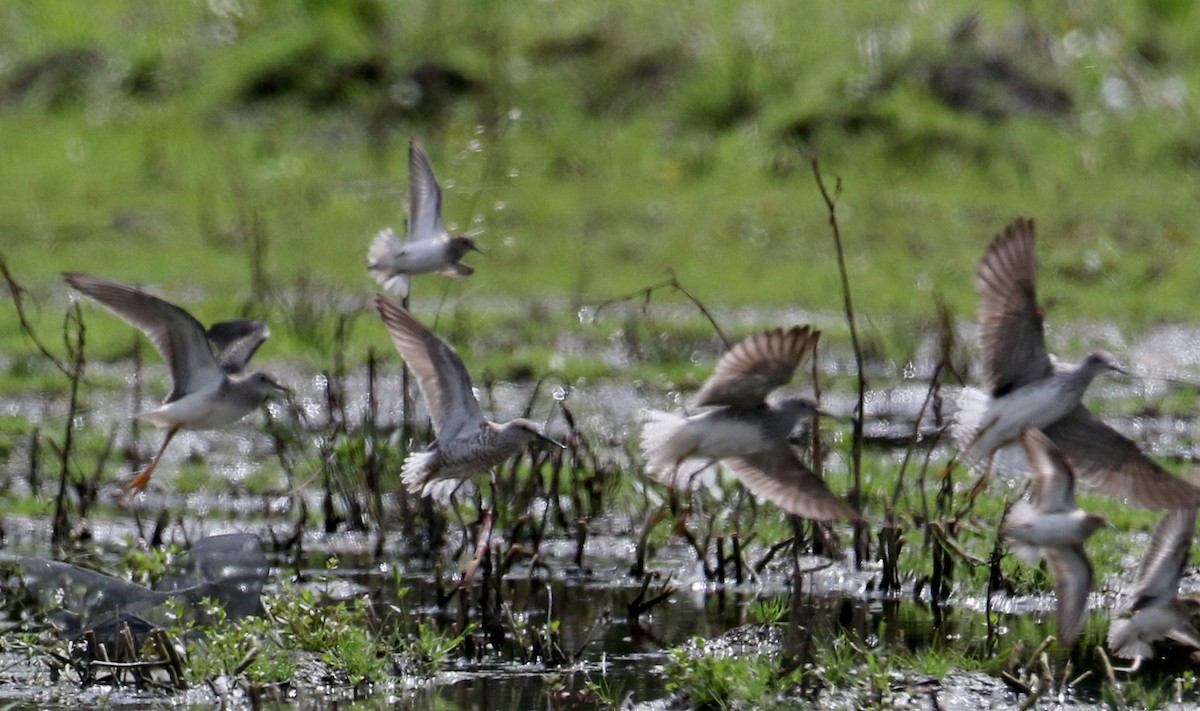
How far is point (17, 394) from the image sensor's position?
12469 millimetres

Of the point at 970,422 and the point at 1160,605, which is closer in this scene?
the point at 1160,605

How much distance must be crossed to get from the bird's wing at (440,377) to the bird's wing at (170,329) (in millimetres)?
1087

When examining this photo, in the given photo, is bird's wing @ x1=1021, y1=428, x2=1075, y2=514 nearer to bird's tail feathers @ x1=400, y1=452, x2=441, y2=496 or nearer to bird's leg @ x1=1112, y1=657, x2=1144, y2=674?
bird's leg @ x1=1112, y1=657, x2=1144, y2=674

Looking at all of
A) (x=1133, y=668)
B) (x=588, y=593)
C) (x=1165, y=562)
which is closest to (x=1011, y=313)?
(x=1165, y=562)

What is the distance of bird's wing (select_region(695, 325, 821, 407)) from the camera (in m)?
6.37

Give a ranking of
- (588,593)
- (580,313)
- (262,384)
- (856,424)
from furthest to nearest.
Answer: (580,313), (262,384), (588,593), (856,424)

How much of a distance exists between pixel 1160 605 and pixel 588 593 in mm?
2585

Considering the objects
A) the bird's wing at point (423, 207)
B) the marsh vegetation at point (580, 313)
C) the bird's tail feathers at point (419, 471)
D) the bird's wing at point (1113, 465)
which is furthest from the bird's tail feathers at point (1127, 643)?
the bird's wing at point (423, 207)

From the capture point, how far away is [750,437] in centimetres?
698

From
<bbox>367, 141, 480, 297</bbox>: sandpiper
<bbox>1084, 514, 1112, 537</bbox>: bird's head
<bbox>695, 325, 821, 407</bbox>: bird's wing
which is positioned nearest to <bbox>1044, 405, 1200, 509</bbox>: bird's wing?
<bbox>1084, 514, 1112, 537</bbox>: bird's head

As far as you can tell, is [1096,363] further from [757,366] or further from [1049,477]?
[757,366]

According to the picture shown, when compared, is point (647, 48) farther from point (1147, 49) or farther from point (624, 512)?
point (624, 512)

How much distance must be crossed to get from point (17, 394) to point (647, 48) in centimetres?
1037

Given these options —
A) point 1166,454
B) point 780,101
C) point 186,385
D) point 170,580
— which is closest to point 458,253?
point 186,385
